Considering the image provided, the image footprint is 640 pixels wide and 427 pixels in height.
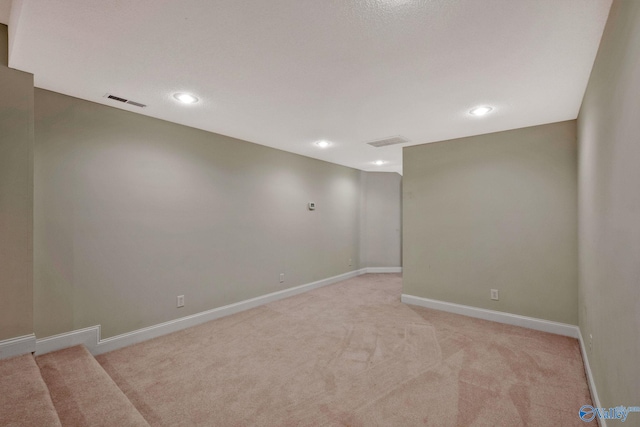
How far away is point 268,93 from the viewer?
2.65 metres

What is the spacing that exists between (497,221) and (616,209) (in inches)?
96.0

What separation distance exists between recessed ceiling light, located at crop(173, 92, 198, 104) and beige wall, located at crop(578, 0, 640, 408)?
2976mm

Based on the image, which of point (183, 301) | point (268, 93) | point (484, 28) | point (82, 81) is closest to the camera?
point (484, 28)

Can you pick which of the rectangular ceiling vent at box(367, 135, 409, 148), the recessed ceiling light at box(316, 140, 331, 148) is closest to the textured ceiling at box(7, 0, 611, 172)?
the rectangular ceiling vent at box(367, 135, 409, 148)

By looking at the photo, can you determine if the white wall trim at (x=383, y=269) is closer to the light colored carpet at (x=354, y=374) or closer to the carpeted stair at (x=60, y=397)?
the light colored carpet at (x=354, y=374)

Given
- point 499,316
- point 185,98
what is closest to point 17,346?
point 185,98

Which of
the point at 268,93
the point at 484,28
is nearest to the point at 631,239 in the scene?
the point at 484,28

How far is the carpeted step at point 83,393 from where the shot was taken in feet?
5.90

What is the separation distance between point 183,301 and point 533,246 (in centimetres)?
441

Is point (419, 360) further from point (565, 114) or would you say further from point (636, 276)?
point (565, 114)

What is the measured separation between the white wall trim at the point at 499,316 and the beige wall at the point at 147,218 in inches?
84.3

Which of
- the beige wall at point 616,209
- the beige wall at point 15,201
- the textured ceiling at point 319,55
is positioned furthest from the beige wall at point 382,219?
the beige wall at point 15,201

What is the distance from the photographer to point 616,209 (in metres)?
1.55

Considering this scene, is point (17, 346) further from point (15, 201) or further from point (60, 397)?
point (15, 201)
